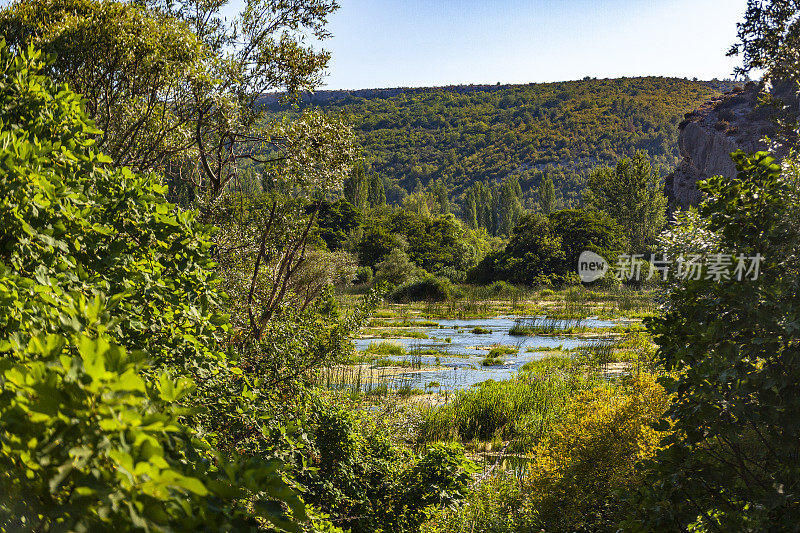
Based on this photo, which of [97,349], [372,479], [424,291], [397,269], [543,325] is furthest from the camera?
[397,269]

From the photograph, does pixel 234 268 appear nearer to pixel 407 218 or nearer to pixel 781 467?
pixel 781 467

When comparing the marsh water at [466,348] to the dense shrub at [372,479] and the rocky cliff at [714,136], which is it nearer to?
the dense shrub at [372,479]

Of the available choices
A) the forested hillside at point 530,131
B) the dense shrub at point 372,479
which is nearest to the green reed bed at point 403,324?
the dense shrub at point 372,479

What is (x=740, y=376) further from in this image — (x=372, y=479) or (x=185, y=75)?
(x=185, y=75)

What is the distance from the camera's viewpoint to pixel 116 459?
82 centimetres

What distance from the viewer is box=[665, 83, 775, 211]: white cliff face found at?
3969 cm

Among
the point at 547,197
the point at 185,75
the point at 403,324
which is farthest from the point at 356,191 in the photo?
the point at 185,75

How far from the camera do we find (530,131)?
130500mm

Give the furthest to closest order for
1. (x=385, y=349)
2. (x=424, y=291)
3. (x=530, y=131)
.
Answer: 1. (x=530, y=131)
2. (x=424, y=291)
3. (x=385, y=349)

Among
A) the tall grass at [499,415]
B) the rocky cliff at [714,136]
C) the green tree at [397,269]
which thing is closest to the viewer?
the tall grass at [499,415]

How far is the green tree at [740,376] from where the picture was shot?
229 cm

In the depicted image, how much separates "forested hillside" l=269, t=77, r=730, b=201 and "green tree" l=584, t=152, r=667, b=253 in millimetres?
65464

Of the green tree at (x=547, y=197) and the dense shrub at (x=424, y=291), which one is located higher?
the green tree at (x=547, y=197)

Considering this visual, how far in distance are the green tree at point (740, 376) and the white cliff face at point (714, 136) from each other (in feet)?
134
